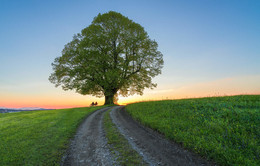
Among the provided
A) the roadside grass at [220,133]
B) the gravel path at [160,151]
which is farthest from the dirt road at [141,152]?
the roadside grass at [220,133]

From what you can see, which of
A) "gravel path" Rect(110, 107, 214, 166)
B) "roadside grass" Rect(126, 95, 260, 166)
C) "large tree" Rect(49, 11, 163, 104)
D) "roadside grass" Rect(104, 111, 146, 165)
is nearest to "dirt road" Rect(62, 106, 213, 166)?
"gravel path" Rect(110, 107, 214, 166)

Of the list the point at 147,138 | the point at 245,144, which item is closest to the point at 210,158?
the point at 245,144

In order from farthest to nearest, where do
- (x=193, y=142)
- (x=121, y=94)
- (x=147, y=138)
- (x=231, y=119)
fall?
1. (x=121, y=94)
2. (x=231, y=119)
3. (x=147, y=138)
4. (x=193, y=142)

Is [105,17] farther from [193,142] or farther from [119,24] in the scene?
[193,142]

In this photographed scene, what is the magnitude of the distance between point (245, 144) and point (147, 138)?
494 centimetres

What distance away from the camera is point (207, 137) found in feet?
22.9

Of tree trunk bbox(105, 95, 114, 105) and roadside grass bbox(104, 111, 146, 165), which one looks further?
tree trunk bbox(105, 95, 114, 105)

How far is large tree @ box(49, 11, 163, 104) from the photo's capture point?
26797mm

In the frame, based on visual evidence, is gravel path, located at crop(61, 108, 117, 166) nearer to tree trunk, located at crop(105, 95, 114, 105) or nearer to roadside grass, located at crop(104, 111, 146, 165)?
roadside grass, located at crop(104, 111, 146, 165)

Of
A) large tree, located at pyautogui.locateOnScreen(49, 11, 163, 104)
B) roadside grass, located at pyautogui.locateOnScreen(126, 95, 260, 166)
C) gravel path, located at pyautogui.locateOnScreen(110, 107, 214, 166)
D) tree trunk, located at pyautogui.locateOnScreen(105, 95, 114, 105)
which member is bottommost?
gravel path, located at pyautogui.locateOnScreen(110, 107, 214, 166)

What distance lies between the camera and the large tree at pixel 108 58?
26797 millimetres

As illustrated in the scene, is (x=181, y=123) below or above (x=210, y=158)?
above

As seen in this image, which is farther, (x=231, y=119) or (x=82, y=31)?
(x=82, y=31)

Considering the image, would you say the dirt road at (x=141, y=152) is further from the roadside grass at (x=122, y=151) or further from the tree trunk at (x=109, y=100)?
the tree trunk at (x=109, y=100)
